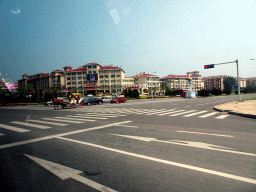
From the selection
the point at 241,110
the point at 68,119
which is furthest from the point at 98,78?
the point at 241,110

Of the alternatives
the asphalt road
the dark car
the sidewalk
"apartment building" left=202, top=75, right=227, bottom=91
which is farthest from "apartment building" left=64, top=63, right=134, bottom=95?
"apartment building" left=202, top=75, right=227, bottom=91

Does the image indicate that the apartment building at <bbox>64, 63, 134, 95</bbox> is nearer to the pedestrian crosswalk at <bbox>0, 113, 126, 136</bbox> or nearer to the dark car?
the dark car

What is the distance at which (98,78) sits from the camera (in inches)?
3553

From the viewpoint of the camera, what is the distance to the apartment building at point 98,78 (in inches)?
3548

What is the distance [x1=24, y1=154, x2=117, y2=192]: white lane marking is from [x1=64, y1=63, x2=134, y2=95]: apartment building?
86258mm

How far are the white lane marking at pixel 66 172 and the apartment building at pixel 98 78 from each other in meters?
86.3

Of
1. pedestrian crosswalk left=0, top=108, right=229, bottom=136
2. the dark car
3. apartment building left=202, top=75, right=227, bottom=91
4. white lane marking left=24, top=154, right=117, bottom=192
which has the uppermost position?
apartment building left=202, top=75, right=227, bottom=91

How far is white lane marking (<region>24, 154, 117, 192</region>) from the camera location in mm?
3172

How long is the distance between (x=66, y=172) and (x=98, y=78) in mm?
88251

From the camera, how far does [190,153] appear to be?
15.8 feet

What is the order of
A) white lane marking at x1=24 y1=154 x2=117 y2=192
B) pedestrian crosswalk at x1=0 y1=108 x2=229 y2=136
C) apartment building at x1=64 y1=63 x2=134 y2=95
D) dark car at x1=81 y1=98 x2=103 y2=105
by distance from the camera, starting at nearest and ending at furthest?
white lane marking at x1=24 y1=154 x2=117 y2=192
pedestrian crosswalk at x1=0 y1=108 x2=229 y2=136
dark car at x1=81 y1=98 x2=103 y2=105
apartment building at x1=64 y1=63 x2=134 y2=95

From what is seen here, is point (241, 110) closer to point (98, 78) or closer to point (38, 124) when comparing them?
point (38, 124)

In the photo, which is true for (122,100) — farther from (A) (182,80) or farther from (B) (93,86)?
(A) (182,80)

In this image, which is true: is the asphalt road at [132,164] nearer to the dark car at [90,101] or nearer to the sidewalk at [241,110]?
the sidewalk at [241,110]
